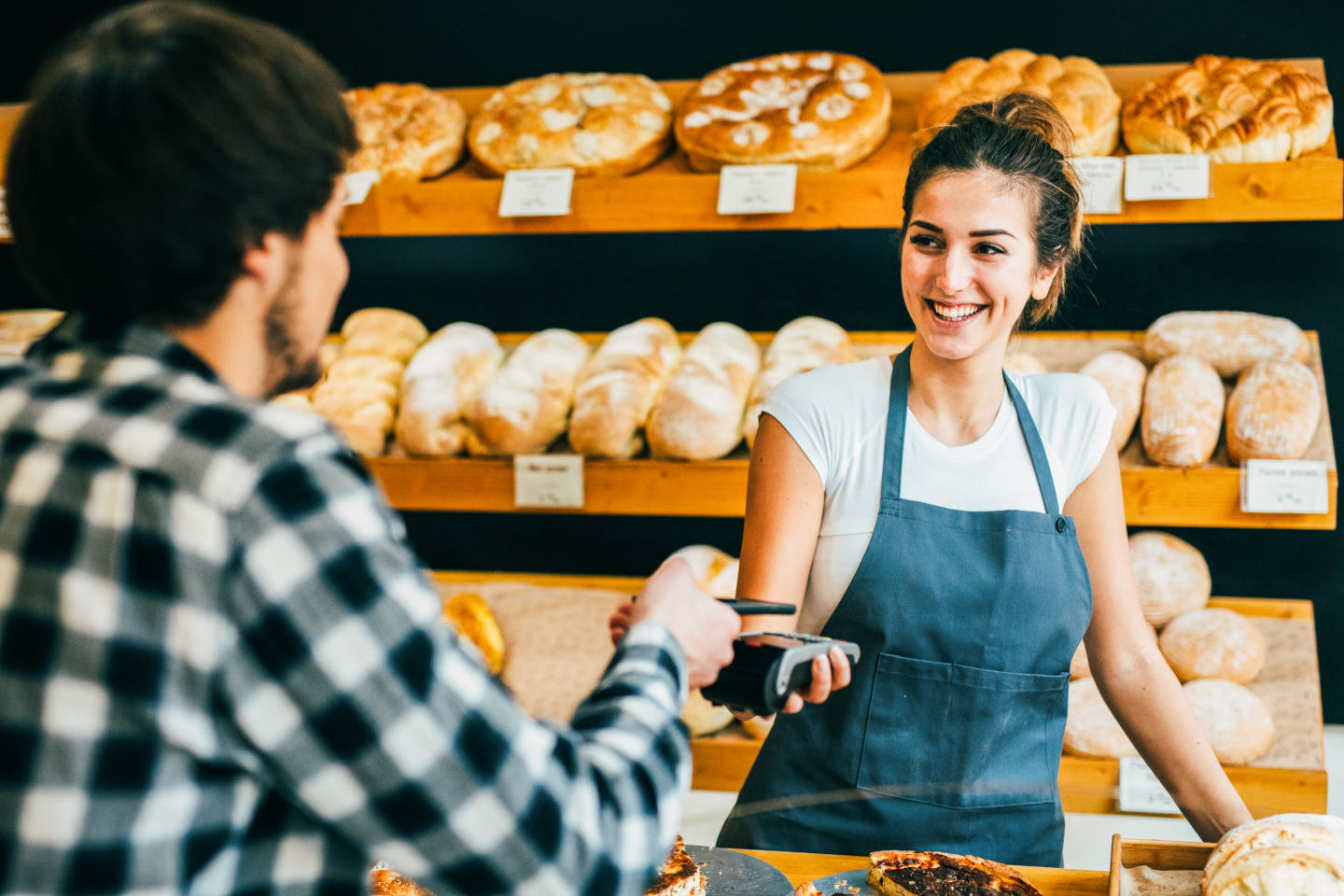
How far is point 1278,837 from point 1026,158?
36.7 inches

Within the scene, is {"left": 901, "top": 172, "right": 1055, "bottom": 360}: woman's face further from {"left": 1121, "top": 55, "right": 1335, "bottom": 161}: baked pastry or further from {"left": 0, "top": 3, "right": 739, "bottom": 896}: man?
{"left": 0, "top": 3, "right": 739, "bottom": 896}: man

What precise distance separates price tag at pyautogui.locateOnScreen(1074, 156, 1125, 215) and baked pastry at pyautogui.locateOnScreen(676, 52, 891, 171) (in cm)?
47

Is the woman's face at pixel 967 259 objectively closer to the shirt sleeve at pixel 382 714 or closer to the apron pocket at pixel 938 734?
the apron pocket at pixel 938 734

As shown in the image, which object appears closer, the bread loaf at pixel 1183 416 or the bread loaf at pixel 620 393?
the bread loaf at pixel 1183 416

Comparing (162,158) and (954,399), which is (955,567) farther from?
(162,158)

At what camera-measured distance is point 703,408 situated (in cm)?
229

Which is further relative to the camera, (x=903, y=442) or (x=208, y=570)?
(x=903, y=442)

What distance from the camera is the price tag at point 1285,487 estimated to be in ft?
6.57

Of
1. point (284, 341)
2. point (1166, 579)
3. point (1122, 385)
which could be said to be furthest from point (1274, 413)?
point (284, 341)

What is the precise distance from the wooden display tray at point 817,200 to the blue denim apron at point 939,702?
0.82 m

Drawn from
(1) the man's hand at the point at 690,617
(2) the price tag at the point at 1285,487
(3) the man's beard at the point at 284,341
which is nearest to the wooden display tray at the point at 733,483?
(2) the price tag at the point at 1285,487

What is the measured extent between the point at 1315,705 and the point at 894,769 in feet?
4.29

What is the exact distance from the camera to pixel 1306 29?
2387 mm

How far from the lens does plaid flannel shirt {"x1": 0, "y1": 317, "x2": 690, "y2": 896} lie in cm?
56
